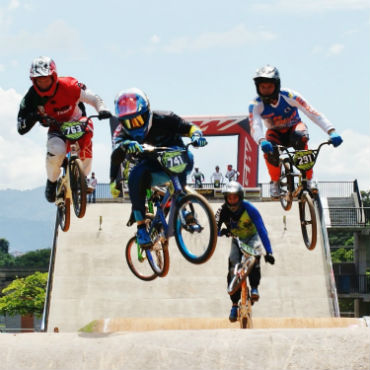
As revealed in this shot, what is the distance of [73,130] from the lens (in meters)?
14.8

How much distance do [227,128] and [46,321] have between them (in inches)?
539

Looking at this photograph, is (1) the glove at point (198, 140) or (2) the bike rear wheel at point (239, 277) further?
(2) the bike rear wheel at point (239, 277)

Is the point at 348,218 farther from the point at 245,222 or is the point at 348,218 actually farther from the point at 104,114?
the point at 104,114

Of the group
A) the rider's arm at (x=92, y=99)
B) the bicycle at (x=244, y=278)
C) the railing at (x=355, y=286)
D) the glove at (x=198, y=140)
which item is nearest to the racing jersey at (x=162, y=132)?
the glove at (x=198, y=140)

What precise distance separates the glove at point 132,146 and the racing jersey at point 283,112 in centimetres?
295

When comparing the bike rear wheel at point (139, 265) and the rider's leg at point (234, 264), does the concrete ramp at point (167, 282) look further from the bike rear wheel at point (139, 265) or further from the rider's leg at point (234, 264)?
the rider's leg at point (234, 264)

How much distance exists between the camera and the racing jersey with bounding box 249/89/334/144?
1510 centimetres

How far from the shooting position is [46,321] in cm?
3014

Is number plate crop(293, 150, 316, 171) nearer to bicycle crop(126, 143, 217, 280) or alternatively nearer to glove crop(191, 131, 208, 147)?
glove crop(191, 131, 208, 147)

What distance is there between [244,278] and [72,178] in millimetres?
3876

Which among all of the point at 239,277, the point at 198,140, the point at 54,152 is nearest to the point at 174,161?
the point at 198,140

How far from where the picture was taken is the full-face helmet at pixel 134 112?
13.2m

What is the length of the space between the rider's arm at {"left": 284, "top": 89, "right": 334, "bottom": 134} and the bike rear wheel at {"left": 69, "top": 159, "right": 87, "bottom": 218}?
423 centimetres

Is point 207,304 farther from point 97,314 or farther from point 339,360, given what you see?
point 339,360
